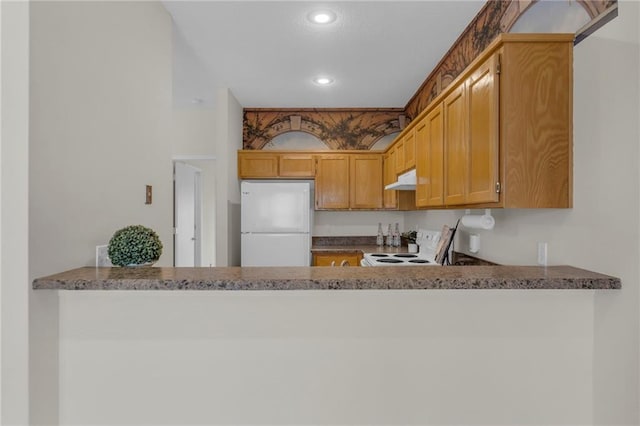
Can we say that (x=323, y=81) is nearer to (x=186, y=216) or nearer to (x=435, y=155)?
(x=435, y=155)

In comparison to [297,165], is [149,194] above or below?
below

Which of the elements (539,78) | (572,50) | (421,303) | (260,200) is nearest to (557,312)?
(421,303)

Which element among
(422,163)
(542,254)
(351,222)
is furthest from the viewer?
(351,222)

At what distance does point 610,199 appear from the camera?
124 centimetres

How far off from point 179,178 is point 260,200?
1827mm

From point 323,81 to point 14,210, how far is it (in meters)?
2.84

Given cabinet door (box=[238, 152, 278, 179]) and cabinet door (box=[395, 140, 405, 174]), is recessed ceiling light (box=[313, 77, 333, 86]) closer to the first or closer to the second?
cabinet door (box=[395, 140, 405, 174])

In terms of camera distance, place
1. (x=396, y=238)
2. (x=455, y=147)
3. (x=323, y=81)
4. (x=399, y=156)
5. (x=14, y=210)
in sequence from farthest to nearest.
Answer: (x=396, y=238)
(x=323, y=81)
(x=399, y=156)
(x=455, y=147)
(x=14, y=210)

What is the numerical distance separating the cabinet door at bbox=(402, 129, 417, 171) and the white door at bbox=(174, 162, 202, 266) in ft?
10.7

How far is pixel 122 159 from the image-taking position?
175cm

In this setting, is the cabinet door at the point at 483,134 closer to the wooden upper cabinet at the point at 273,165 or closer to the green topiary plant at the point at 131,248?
the green topiary plant at the point at 131,248

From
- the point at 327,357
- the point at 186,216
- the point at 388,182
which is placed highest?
the point at 388,182

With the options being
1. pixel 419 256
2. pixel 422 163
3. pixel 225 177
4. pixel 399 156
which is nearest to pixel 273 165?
pixel 225 177

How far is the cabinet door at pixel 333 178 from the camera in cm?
419
